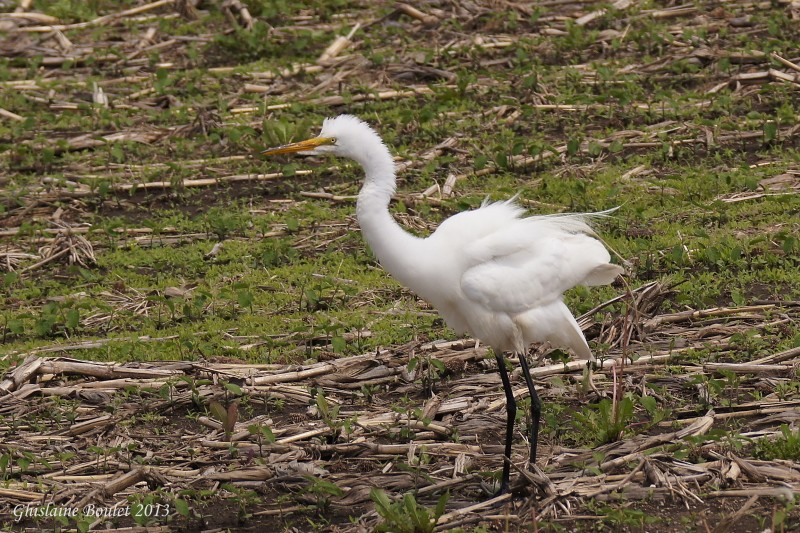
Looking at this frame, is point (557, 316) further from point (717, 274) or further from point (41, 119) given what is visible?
point (41, 119)

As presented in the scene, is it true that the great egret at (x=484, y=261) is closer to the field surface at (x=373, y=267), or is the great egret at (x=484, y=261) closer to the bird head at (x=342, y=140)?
the bird head at (x=342, y=140)

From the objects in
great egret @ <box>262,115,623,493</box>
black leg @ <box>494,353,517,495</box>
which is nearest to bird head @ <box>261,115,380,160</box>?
great egret @ <box>262,115,623,493</box>

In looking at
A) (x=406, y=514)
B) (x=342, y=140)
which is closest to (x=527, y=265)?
(x=342, y=140)

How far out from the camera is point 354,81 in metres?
12.1

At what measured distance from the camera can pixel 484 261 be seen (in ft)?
18.5

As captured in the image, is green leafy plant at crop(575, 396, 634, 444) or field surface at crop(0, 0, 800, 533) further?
green leafy plant at crop(575, 396, 634, 444)

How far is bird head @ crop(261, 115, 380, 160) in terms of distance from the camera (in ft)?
18.5

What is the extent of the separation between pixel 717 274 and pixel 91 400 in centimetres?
408

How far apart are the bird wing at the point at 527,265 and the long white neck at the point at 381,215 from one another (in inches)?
11.9

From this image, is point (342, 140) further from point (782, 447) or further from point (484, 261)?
point (782, 447)

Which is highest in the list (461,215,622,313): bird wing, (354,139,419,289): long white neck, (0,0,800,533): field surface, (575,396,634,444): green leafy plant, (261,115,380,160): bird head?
(261,115,380,160): bird head

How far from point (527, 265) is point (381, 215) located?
2.50ft

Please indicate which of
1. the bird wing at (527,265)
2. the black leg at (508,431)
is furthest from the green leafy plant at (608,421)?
the bird wing at (527,265)

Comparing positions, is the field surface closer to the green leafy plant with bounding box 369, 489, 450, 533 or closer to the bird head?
the green leafy plant with bounding box 369, 489, 450, 533
